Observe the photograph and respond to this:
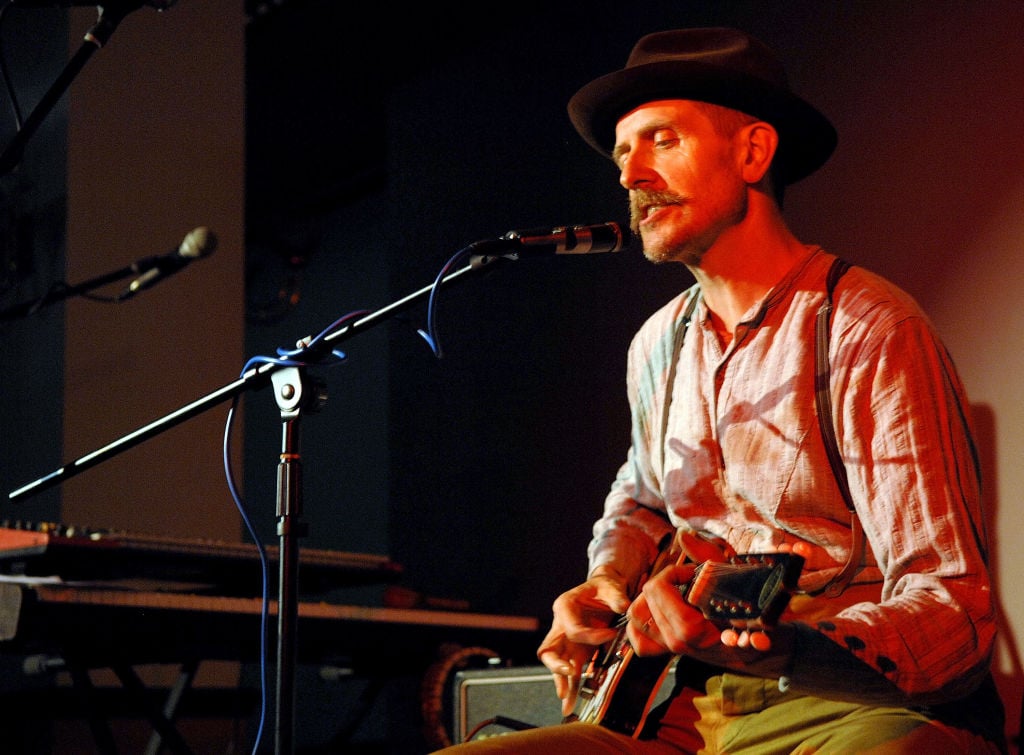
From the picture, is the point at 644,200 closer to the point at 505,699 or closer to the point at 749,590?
the point at 749,590

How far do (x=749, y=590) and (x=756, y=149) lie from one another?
1.08m

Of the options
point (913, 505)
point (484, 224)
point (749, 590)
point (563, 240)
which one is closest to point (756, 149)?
point (563, 240)

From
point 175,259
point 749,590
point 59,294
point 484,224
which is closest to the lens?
point 749,590

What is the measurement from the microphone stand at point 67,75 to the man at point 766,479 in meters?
1.05

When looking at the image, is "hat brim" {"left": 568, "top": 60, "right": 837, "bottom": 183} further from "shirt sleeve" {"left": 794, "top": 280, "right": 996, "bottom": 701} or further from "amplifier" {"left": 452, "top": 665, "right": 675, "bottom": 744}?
"amplifier" {"left": 452, "top": 665, "right": 675, "bottom": 744}

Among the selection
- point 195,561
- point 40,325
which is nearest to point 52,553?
point 195,561

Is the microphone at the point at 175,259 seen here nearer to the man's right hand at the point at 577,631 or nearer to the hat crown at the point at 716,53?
the hat crown at the point at 716,53

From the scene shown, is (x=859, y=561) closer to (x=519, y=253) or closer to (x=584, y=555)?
(x=519, y=253)

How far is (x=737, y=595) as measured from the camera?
1439 mm

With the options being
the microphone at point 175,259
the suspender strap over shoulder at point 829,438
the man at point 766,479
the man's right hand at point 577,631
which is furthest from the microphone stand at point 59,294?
the suspender strap over shoulder at point 829,438

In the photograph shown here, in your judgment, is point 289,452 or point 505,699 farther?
point 505,699

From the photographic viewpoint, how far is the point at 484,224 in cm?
525

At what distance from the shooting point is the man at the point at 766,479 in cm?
158

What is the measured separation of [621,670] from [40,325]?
119 inches
